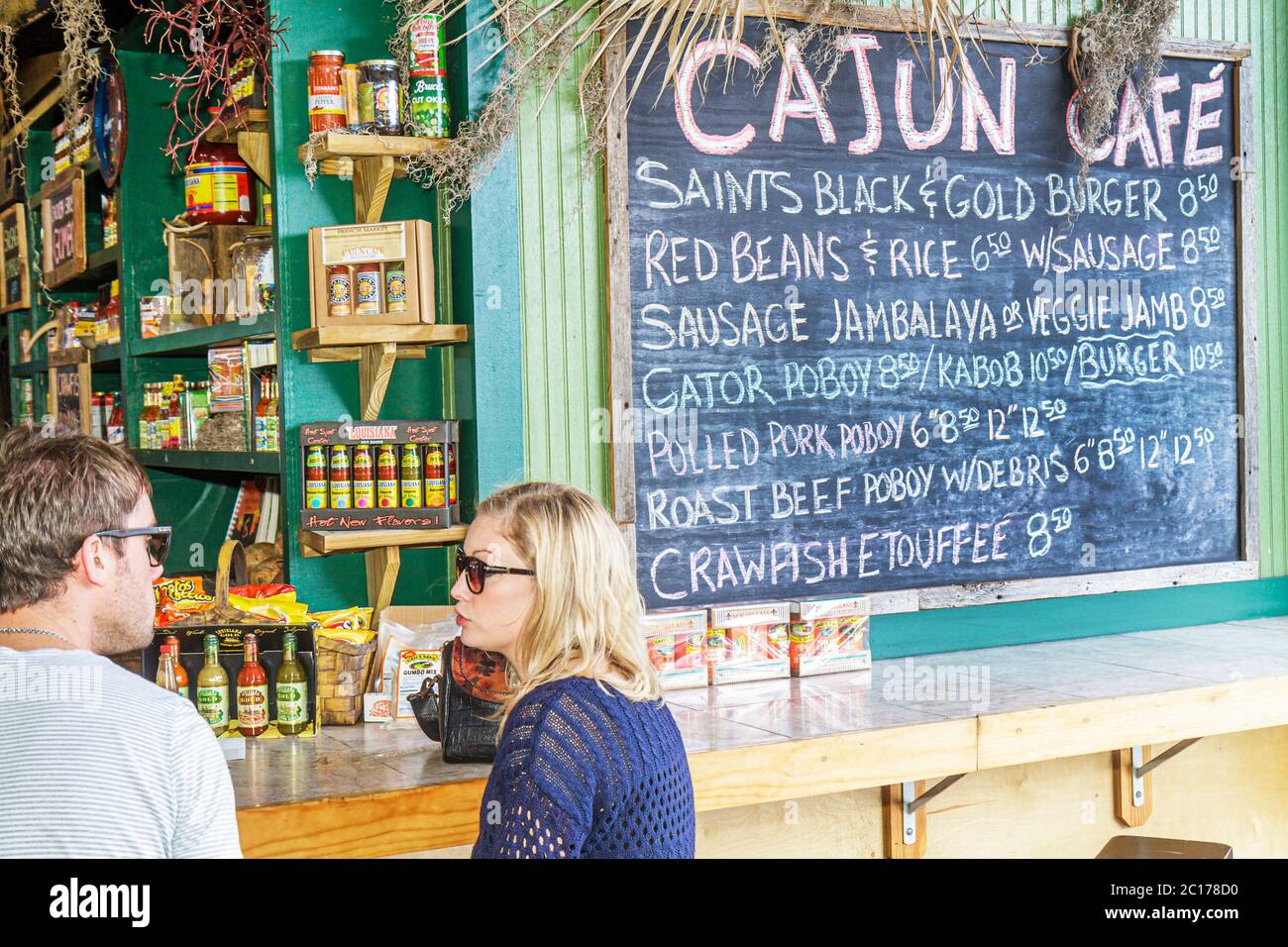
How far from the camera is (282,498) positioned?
346 cm

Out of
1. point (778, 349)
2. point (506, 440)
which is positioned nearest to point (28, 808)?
point (506, 440)

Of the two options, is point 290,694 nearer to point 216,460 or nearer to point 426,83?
point 216,460

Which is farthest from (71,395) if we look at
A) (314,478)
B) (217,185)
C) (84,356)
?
(314,478)

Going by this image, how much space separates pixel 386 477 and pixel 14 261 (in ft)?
14.1

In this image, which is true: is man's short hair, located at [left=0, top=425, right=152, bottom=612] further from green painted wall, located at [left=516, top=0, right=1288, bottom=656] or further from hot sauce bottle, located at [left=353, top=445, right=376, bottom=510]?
green painted wall, located at [left=516, top=0, right=1288, bottom=656]

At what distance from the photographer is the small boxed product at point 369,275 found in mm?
3186

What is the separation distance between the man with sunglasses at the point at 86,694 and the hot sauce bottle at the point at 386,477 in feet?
4.63

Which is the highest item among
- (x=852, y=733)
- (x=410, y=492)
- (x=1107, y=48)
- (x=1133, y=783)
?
(x=1107, y=48)

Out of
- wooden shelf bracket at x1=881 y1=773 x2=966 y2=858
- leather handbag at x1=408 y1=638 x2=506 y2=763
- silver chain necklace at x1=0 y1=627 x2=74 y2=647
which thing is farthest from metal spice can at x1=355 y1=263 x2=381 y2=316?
wooden shelf bracket at x1=881 y1=773 x2=966 y2=858

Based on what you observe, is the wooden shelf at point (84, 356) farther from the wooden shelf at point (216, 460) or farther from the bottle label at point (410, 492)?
the bottle label at point (410, 492)

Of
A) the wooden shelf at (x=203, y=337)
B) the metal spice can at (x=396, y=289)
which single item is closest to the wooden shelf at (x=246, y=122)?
the wooden shelf at (x=203, y=337)

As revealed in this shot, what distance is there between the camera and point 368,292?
10.5 ft

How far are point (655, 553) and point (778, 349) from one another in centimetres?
68
